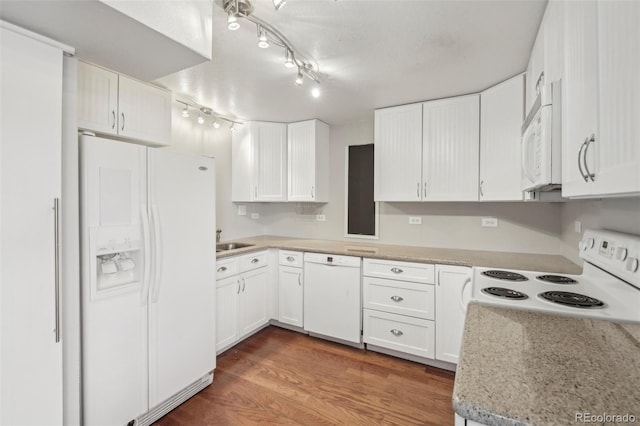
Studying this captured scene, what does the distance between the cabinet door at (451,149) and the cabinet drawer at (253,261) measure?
1.75 metres

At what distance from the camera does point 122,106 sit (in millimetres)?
1951

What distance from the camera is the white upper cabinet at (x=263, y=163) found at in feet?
11.1

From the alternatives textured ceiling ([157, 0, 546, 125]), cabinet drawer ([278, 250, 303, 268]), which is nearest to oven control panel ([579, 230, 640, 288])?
textured ceiling ([157, 0, 546, 125])

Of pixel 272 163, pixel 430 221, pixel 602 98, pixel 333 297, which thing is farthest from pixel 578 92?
pixel 272 163

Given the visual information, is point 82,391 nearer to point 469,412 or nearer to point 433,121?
point 469,412

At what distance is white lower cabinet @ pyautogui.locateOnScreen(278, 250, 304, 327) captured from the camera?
295cm

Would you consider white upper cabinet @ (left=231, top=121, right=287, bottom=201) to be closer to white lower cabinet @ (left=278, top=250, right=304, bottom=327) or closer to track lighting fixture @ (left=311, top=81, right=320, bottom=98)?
white lower cabinet @ (left=278, top=250, right=304, bottom=327)

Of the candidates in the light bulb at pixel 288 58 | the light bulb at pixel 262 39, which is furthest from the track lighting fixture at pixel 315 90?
the light bulb at pixel 262 39

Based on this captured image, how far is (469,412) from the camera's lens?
57 cm

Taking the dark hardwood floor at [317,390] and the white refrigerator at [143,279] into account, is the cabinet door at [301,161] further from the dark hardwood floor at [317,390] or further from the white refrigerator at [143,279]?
the dark hardwood floor at [317,390]

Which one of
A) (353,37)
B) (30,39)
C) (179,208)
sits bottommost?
(179,208)

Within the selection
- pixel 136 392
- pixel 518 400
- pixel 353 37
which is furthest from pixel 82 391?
pixel 353 37

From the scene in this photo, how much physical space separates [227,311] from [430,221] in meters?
2.20

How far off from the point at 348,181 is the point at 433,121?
1182 millimetres
